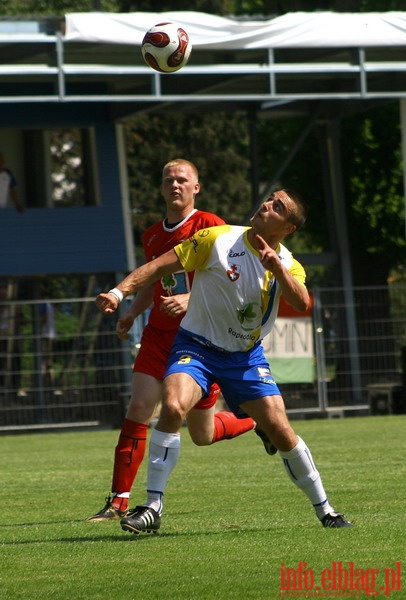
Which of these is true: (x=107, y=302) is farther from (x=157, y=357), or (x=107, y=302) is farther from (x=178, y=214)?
(x=178, y=214)

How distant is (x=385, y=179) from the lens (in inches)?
1093

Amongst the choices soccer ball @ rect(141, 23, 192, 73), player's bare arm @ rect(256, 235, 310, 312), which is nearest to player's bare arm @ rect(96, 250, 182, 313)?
player's bare arm @ rect(256, 235, 310, 312)

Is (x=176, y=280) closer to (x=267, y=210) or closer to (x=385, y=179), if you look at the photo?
(x=267, y=210)

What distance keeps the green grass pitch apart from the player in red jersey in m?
0.41

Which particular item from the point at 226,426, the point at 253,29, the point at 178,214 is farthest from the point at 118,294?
the point at 253,29

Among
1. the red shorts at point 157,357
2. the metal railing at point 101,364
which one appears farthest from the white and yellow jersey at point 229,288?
the metal railing at point 101,364

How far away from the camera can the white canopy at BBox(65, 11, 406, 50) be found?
2030 centimetres

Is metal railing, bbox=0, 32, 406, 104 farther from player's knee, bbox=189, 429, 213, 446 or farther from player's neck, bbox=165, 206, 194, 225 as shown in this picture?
player's knee, bbox=189, 429, 213, 446

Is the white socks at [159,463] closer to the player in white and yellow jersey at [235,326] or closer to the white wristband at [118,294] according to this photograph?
the player in white and yellow jersey at [235,326]

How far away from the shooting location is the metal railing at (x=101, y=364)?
70.3 ft

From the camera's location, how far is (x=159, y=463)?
771 cm

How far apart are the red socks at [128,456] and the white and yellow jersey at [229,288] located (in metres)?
1.24

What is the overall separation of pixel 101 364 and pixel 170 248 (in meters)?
12.9

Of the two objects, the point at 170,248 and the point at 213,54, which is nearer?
the point at 170,248
